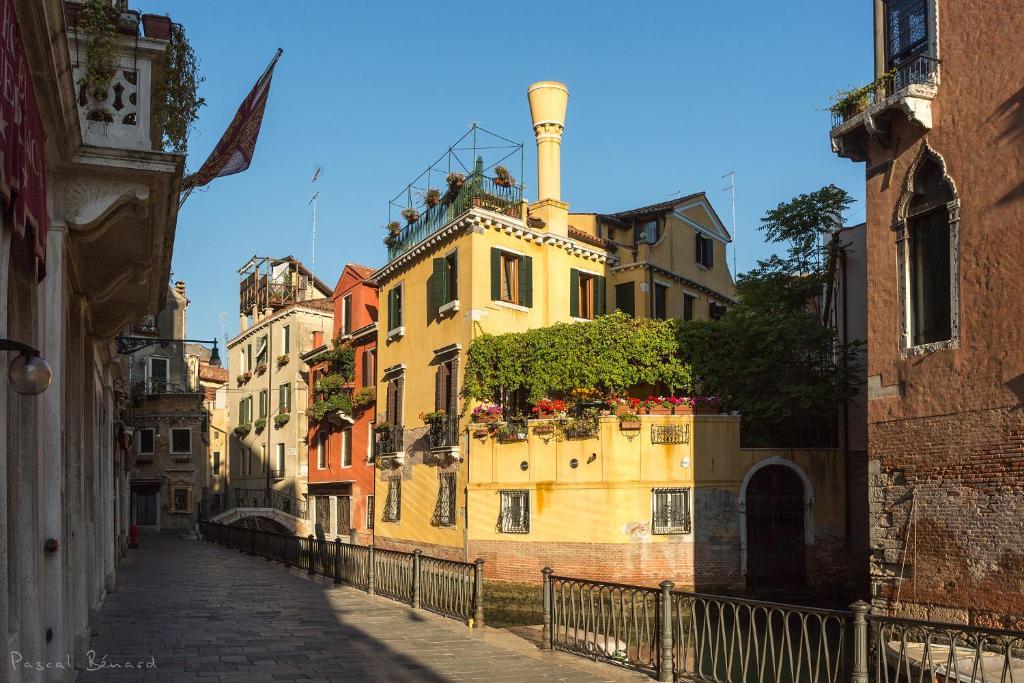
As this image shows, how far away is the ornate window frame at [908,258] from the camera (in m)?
14.0

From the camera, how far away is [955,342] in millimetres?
13875

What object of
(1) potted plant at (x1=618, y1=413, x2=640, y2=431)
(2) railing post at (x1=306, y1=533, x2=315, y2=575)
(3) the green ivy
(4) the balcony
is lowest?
(2) railing post at (x1=306, y1=533, x2=315, y2=575)

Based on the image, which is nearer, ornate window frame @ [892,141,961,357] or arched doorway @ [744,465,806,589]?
ornate window frame @ [892,141,961,357]

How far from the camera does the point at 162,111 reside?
973 cm

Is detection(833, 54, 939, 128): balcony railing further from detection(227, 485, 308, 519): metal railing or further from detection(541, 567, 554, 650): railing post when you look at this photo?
detection(227, 485, 308, 519): metal railing

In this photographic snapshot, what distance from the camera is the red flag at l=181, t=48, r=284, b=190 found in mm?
10477

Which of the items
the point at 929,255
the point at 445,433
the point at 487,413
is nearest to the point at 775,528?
the point at 487,413

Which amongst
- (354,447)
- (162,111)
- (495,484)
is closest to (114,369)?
(495,484)

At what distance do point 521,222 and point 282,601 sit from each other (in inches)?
597

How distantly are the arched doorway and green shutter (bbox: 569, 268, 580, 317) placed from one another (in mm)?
7978

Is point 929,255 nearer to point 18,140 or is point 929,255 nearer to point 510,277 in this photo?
point 18,140

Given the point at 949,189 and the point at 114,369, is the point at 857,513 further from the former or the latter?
the point at 114,369

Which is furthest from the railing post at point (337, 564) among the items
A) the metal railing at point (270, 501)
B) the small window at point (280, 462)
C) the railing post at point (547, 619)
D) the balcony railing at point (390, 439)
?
the small window at point (280, 462)

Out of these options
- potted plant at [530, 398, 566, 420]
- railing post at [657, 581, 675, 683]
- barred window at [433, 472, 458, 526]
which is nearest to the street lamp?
railing post at [657, 581, 675, 683]
